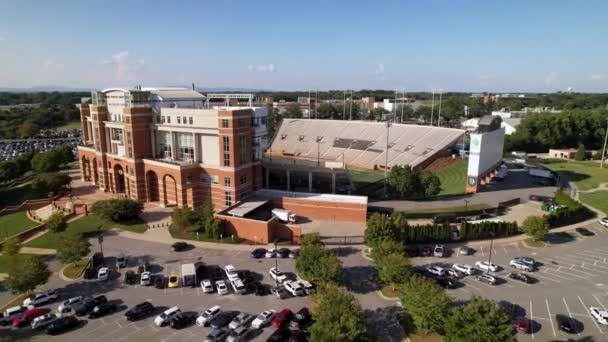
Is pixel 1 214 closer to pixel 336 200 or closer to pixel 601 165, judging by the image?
pixel 336 200

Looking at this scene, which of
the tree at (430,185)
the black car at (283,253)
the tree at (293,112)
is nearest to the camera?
the black car at (283,253)

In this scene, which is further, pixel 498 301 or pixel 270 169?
pixel 270 169

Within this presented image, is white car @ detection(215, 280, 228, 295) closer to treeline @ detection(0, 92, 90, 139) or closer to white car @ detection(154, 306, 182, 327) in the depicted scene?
white car @ detection(154, 306, 182, 327)

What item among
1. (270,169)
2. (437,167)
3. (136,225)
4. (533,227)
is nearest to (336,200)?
(270,169)

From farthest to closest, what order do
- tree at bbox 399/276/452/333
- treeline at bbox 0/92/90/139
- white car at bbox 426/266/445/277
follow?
treeline at bbox 0/92/90/139, white car at bbox 426/266/445/277, tree at bbox 399/276/452/333

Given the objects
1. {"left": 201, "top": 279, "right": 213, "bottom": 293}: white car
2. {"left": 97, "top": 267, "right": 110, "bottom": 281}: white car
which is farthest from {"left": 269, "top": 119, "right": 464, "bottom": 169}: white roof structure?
{"left": 97, "top": 267, "right": 110, "bottom": 281}: white car

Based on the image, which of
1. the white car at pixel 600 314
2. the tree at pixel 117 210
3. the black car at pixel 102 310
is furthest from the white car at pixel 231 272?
the white car at pixel 600 314

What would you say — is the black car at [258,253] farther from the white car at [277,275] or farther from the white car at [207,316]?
the white car at [207,316]
